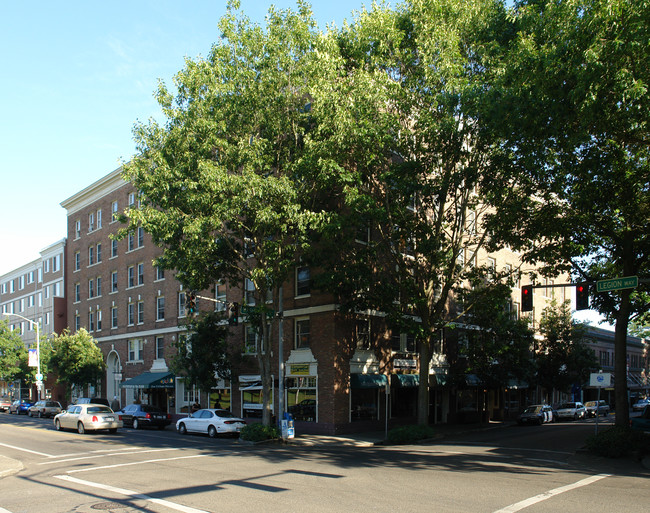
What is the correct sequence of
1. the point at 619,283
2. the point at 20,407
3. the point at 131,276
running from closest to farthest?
1. the point at 619,283
2. the point at 131,276
3. the point at 20,407

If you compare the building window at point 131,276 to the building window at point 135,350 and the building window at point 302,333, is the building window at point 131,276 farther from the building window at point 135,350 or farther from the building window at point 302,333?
A: the building window at point 302,333

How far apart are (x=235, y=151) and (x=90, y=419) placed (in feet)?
54.3

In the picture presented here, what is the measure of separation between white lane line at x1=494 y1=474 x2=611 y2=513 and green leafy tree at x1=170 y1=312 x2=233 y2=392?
22354 millimetres

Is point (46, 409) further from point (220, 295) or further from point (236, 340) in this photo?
point (236, 340)

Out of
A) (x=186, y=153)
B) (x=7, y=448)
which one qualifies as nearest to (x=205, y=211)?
(x=186, y=153)

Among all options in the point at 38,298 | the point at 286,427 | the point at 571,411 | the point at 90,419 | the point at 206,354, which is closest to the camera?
the point at 286,427

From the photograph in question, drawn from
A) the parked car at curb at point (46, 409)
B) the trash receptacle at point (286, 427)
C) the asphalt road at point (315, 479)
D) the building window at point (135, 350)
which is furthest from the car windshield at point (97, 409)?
the parked car at curb at point (46, 409)

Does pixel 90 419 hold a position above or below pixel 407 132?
below

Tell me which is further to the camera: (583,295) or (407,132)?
(407,132)

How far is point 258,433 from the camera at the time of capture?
2566cm

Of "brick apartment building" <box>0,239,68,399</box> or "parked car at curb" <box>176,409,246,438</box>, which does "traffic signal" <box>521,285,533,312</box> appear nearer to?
"parked car at curb" <box>176,409,246,438</box>

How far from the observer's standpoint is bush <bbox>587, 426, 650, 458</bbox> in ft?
63.1

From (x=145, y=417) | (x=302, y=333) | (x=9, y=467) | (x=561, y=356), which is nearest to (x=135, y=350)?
(x=145, y=417)

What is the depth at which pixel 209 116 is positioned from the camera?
78.7 feet
